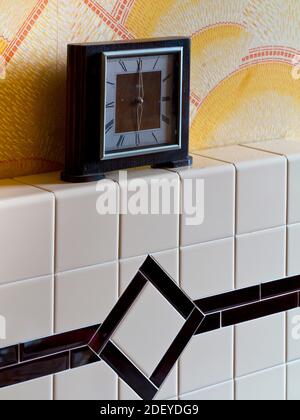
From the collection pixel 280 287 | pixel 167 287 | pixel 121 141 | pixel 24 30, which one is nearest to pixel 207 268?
pixel 167 287

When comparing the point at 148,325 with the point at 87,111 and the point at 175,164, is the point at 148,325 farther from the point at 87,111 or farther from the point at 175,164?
the point at 87,111

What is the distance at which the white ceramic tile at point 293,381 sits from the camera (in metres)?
1.90

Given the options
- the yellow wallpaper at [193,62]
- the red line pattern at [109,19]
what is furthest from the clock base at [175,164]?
the red line pattern at [109,19]

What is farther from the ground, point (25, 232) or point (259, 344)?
point (25, 232)

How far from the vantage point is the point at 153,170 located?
1.63m

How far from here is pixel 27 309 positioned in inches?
58.4

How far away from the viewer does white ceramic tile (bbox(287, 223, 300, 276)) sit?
1827mm

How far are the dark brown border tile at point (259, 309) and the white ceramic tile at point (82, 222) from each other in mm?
311

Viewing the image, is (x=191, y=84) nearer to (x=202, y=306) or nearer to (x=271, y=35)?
(x=271, y=35)

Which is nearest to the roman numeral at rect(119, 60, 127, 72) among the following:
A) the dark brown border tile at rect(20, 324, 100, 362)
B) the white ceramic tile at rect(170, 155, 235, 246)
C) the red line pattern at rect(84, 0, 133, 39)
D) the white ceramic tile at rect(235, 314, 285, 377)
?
the red line pattern at rect(84, 0, 133, 39)

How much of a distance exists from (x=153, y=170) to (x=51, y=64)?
0.83ft

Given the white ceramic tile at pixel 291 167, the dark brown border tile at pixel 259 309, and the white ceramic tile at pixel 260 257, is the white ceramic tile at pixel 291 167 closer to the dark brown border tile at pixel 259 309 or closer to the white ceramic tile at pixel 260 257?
→ the white ceramic tile at pixel 260 257

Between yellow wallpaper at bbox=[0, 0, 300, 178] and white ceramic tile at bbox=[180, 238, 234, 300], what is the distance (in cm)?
20

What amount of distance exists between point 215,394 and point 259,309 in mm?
180
